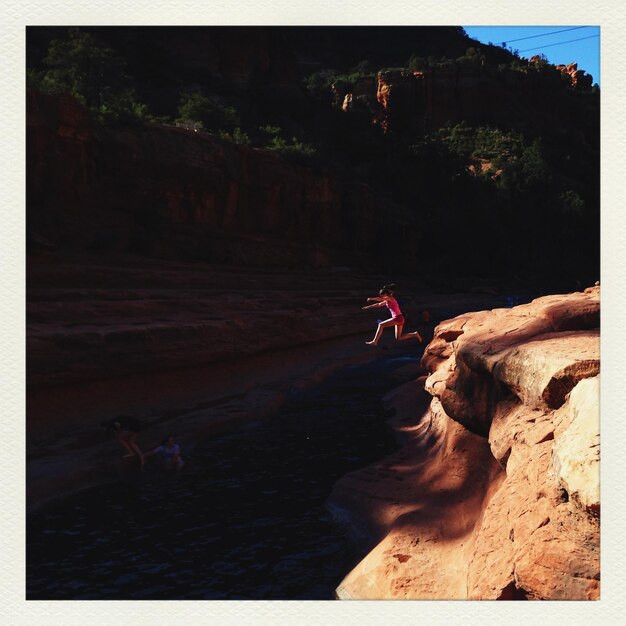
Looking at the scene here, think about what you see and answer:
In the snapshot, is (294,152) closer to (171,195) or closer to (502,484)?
(171,195)

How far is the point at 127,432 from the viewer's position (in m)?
9.59

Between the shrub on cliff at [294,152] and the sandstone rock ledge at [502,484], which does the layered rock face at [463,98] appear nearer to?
the shrub on cliff at [294,152]

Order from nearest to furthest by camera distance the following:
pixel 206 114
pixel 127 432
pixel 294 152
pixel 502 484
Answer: pixel 502 484, pixel 127 432, pixel 294 152, pixel 206 114

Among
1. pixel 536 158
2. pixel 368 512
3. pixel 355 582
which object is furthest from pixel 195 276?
pixel 536 158

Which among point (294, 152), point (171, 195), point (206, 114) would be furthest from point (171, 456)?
point (206, 114)

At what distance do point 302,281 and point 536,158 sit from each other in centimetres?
2836

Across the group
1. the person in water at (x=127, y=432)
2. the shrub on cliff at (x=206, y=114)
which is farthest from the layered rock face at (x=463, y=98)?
the person in water at (x=127, y=432)

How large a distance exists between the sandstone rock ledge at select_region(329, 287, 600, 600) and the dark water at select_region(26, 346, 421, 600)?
1.71ft

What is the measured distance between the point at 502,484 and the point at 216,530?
3.27 metres

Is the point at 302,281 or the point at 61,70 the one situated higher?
the point at 61,70
